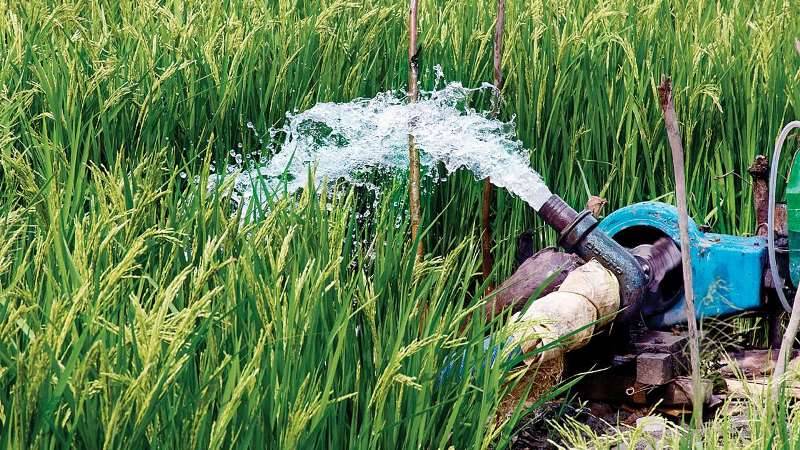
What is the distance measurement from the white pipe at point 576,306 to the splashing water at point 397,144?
45 centimetres

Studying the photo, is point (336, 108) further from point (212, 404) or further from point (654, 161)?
point (212, 404)

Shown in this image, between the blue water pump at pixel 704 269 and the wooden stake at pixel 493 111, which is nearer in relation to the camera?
the blue water pump at pixel 704 269

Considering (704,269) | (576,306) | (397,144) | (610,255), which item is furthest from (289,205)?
(704,269)

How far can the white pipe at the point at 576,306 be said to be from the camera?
104 inches

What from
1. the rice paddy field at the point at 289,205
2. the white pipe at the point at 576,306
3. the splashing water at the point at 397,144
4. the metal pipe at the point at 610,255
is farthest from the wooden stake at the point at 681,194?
the splashing water at the point at 397,144

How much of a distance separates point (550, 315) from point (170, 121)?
4.17 ft

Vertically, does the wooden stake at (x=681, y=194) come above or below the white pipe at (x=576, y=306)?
above

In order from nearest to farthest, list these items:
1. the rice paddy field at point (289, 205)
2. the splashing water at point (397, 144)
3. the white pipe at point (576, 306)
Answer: the rice paddy field at point (289, 205), the white pipe at point (576, 306), the splashing water at point (397, 144)

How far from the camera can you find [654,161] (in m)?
3.73

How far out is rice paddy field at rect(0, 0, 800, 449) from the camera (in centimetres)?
164

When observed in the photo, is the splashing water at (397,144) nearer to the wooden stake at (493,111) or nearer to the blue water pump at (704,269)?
the wooden stake at (493,111)

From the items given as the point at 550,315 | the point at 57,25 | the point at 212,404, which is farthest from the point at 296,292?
the point at 57,25

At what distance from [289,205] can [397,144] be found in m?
1.06

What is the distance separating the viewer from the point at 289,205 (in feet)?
8.10
